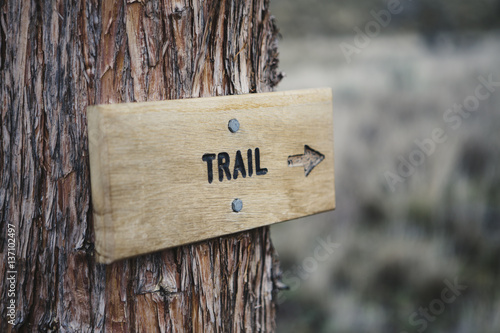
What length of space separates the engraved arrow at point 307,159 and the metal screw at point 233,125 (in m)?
0.18

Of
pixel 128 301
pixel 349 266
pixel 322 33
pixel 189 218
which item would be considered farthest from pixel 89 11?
A: pixel 322 33

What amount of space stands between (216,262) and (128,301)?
0.72 ft

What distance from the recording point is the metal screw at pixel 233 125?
0.91 meters

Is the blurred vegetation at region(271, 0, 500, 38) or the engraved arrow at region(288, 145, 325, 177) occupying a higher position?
the blurred vegetation at region(271, 0, 500, 38)

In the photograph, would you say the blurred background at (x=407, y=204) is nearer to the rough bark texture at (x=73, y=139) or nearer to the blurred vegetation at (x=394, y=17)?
the blurred vegetation at (x=394, y=17)

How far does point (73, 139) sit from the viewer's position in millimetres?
840

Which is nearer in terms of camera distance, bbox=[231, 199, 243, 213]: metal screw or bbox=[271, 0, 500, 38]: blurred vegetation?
bbox=[231, 199, 243, 213]: metal screw

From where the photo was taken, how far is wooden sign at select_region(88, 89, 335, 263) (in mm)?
774

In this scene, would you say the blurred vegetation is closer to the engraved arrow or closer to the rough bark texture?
the engraved arrow

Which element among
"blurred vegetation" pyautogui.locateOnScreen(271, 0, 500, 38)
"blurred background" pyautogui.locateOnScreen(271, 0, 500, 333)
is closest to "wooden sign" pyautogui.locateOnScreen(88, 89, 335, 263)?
"blurred background" pyautogui.locateOnScreen(271, 0, 500, 333)

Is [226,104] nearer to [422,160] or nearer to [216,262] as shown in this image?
[216,262]

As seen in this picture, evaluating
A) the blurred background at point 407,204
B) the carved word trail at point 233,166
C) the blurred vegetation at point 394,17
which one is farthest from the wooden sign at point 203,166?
the blurred vegetation at point 394,17

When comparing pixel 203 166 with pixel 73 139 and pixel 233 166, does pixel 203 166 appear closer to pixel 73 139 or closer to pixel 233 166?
pixel 233 166

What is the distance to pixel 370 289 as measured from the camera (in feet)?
10.3
